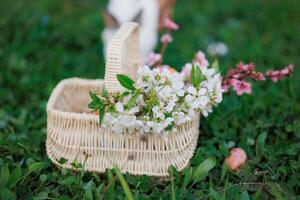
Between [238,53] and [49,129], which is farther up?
[238,53]

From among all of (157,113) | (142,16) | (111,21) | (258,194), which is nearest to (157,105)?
(157,113)

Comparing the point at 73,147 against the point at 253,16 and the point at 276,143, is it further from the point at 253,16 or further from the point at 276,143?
the point at 253,16

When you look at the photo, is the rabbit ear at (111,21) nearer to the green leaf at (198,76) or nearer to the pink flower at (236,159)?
the green leaf at (198,76)

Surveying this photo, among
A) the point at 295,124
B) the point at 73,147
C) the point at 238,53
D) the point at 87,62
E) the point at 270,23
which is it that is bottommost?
the point at 73,147

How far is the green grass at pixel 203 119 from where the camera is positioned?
5.74ft

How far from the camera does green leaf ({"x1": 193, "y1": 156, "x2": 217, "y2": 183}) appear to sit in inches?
70.1

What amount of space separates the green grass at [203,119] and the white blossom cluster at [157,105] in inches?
7.7

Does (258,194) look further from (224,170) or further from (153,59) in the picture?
(153,59)

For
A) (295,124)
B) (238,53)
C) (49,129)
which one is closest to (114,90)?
(49,129)

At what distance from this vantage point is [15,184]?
168 cm

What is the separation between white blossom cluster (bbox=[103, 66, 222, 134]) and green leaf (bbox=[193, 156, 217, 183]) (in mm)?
189

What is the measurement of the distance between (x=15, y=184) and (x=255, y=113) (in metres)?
1.21

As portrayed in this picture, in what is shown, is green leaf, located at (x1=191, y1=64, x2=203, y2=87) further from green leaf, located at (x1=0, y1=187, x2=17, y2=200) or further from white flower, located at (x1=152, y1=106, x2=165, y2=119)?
green leaf, located at (x1=0, y1=187, x2=17, y2=200)

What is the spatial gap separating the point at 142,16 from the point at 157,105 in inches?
55.7
